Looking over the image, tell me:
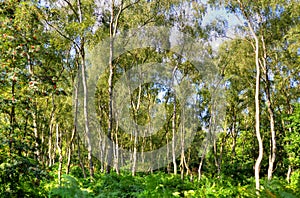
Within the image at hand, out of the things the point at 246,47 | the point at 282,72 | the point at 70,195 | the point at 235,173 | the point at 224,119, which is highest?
the point at 246,47

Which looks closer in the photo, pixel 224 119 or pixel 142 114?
pixel 224 119

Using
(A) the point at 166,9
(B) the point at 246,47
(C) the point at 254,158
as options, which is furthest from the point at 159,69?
(C) the point at 254,158

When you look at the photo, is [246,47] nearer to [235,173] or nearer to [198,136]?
[235,173]

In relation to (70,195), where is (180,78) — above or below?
above

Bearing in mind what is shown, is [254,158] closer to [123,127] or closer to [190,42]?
[190,42]

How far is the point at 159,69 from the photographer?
1018 inches

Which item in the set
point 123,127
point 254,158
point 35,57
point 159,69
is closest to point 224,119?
point 254,158

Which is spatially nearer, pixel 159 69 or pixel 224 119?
pixel 159 69

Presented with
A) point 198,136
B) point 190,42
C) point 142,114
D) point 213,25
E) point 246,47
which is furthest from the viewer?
point 198,136

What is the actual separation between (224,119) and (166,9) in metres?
11.4

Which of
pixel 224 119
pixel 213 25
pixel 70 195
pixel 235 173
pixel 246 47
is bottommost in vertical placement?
pixel 235 173

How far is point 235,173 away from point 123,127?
16000mm

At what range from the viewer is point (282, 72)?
66.2 feet

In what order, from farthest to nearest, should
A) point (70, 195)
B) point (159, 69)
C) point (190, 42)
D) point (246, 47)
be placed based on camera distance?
point (159, 69)
point (190, 42)
point (246, 47)
point (70, 195)
